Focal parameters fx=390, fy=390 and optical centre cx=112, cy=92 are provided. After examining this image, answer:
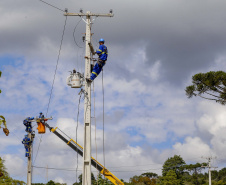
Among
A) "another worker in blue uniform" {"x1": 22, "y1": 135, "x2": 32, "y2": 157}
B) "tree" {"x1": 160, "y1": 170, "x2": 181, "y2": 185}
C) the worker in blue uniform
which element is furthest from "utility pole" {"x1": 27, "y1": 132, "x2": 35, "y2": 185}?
"tree" {"x1": 160, "y1": 170, "x2": 181, "y2": 185}

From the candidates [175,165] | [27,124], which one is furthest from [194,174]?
[27,124]

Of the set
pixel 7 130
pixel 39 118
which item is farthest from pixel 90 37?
pixel 39 118

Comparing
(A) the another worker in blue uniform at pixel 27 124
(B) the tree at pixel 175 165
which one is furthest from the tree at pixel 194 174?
(A) the another worker in blue uniform at pixel 27 124

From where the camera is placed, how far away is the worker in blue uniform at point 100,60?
12.8m

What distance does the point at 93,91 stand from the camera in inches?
506

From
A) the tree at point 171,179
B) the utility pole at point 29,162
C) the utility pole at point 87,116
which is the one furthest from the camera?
the tree at point 171,179

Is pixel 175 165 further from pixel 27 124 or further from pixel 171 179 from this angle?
pixel 27 124

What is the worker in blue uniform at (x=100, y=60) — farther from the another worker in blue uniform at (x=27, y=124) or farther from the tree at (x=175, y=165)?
the tree at (x=175, y=165)

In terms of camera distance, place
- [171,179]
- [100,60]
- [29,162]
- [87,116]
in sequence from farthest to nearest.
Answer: [171,179] < [29,162] < [100,60] < [87,116]

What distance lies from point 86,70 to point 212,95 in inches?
1008

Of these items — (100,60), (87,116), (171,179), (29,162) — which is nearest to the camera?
(87,116)

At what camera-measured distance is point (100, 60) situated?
43.1 ft

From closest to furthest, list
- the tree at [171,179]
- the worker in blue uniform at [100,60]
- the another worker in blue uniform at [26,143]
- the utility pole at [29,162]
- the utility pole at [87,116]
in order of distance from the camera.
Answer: the utility pole at [87,116] < the worker in blue uniform at [100,60] < the utility pole at [29,162] < the another worker in blue uniform at [26,143] < the tree at [171,179]

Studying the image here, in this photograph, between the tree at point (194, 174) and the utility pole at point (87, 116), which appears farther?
the tree at point (194, 174)
